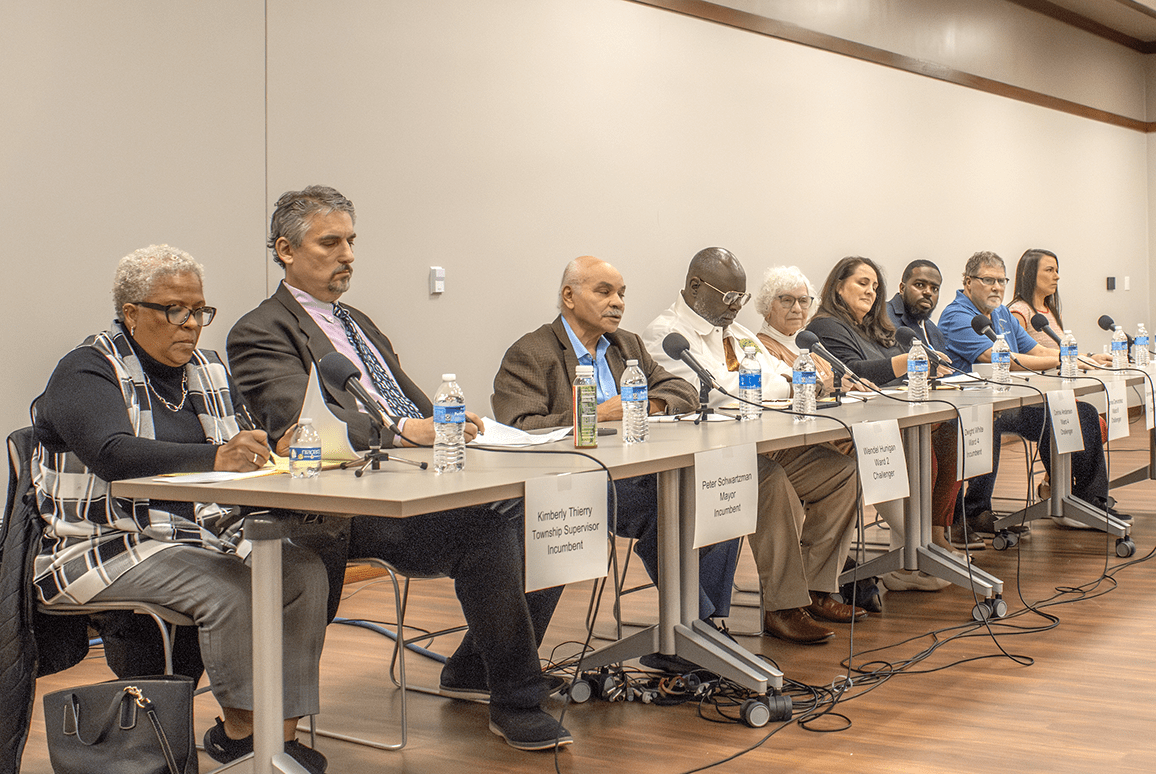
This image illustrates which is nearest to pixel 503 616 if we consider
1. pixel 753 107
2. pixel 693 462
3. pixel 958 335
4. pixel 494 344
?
pixel 693 462

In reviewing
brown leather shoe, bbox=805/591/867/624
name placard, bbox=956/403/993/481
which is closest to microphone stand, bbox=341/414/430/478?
brown leather shoe, bbox=805/591/867/624

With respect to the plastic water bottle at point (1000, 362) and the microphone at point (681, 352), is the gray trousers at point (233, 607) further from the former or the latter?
the plastic water bottle at point (1000, 362)

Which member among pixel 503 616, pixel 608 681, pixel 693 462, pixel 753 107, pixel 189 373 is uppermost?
pixel 753 107

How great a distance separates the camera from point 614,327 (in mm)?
3350

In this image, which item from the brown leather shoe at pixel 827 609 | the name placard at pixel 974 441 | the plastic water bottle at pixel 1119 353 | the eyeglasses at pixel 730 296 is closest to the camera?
the name placard at pixel 974 441

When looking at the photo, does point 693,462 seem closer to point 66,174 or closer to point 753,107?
point 66,174

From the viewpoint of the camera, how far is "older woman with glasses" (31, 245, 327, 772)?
6.88 ft

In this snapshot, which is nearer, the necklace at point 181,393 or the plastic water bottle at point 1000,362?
the necklace at point 181,393

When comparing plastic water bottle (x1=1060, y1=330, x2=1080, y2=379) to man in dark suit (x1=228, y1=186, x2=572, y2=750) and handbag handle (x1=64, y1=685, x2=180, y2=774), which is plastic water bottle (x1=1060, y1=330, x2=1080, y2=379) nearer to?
man in dark suit (x1=228, y1=186, x2=572, y2=750)

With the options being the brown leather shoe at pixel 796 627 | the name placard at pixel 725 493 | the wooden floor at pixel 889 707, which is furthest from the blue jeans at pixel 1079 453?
the name placard at pixel 725 493

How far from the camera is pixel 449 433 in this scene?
2.14 m

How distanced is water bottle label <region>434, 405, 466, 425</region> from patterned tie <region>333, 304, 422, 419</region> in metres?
0.61

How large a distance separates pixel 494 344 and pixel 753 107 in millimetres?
2320

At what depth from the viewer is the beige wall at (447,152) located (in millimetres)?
3459
